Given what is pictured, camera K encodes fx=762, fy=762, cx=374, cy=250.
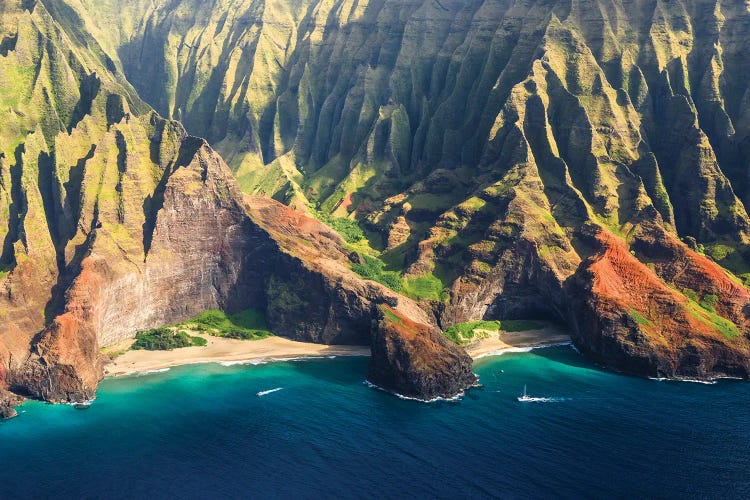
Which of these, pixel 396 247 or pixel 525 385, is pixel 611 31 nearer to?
pixel 396 247

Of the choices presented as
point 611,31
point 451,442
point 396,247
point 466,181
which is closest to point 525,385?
point 451,442

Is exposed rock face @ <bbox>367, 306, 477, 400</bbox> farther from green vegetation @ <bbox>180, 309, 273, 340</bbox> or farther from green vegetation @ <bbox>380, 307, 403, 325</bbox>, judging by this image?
green vegetation @ <bbox>180, 309, 273, 340</bbox>

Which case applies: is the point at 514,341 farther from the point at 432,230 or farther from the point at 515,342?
the point at 432,230

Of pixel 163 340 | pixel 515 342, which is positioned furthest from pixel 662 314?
pixel 163 340

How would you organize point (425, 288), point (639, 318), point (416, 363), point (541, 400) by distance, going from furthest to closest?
point (425, 288) → point (639, 318) → point (416, 363) → point (541, 400)

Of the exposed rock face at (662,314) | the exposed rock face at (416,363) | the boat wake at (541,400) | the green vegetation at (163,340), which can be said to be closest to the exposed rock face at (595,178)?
the exposed rock face at (662,314)

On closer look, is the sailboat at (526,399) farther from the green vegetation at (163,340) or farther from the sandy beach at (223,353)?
the green vegetation at (163,340)
